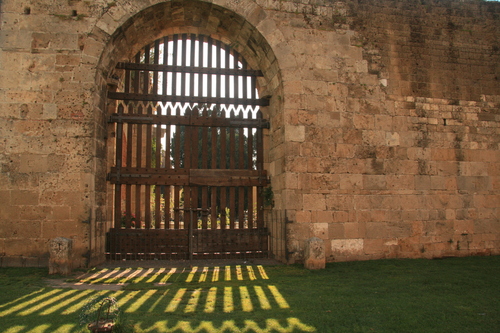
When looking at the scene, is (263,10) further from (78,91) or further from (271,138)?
(78,91)

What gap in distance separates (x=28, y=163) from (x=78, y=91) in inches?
54.2

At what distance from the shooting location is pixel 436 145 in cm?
710

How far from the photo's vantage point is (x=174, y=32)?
7.46m

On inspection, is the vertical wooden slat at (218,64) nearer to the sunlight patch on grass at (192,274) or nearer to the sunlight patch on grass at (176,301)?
the sunlight patch on grass at (192,274)

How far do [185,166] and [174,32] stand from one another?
8.84ft

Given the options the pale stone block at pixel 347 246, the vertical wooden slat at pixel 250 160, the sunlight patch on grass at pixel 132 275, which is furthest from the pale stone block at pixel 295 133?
the sunlight patch on grass at pixel 132 275

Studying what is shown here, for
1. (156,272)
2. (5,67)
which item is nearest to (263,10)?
(5,67)

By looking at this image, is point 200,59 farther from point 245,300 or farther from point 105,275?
point 245,300

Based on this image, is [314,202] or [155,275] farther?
[314,202]

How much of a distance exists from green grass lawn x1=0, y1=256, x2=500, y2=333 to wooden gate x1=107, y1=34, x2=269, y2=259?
0.91 meters

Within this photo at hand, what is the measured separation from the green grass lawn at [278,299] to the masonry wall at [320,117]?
2.94ft

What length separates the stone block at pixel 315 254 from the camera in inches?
232

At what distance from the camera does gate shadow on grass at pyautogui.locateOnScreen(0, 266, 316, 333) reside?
3.41 meters

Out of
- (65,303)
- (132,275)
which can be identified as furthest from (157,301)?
(132,275)
